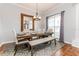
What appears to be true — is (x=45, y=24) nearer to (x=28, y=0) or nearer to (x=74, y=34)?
(x=74, y=34)

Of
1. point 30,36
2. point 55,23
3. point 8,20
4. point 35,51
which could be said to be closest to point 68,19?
point 55,23

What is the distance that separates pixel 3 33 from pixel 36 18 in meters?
1.50

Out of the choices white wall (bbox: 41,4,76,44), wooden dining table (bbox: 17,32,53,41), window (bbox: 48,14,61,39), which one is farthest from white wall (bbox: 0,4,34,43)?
white wall (bbox: 41,4,76,44)

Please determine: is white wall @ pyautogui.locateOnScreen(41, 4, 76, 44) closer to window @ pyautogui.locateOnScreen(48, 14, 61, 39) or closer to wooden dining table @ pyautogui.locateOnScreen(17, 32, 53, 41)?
window @ pyautogui.locateOnScreen(48, 14, 61, 39)

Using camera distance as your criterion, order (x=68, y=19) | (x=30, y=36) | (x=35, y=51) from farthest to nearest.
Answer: (x=68, y=19) → (x=30, y=36) → (x=35, y=51)

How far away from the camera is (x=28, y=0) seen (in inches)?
61.8

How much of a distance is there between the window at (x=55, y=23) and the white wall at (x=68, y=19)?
0.74ft

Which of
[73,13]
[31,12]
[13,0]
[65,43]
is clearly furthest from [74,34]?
[13,0]

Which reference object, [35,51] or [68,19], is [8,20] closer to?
[35,51]

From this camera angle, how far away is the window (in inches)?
130

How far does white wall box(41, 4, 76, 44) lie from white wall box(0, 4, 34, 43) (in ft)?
4.12

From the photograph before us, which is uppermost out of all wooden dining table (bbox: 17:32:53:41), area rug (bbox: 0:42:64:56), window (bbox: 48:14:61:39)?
window (bbox: 48:14:61:39)

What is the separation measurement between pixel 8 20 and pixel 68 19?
8.83 feet

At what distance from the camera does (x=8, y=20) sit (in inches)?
118
